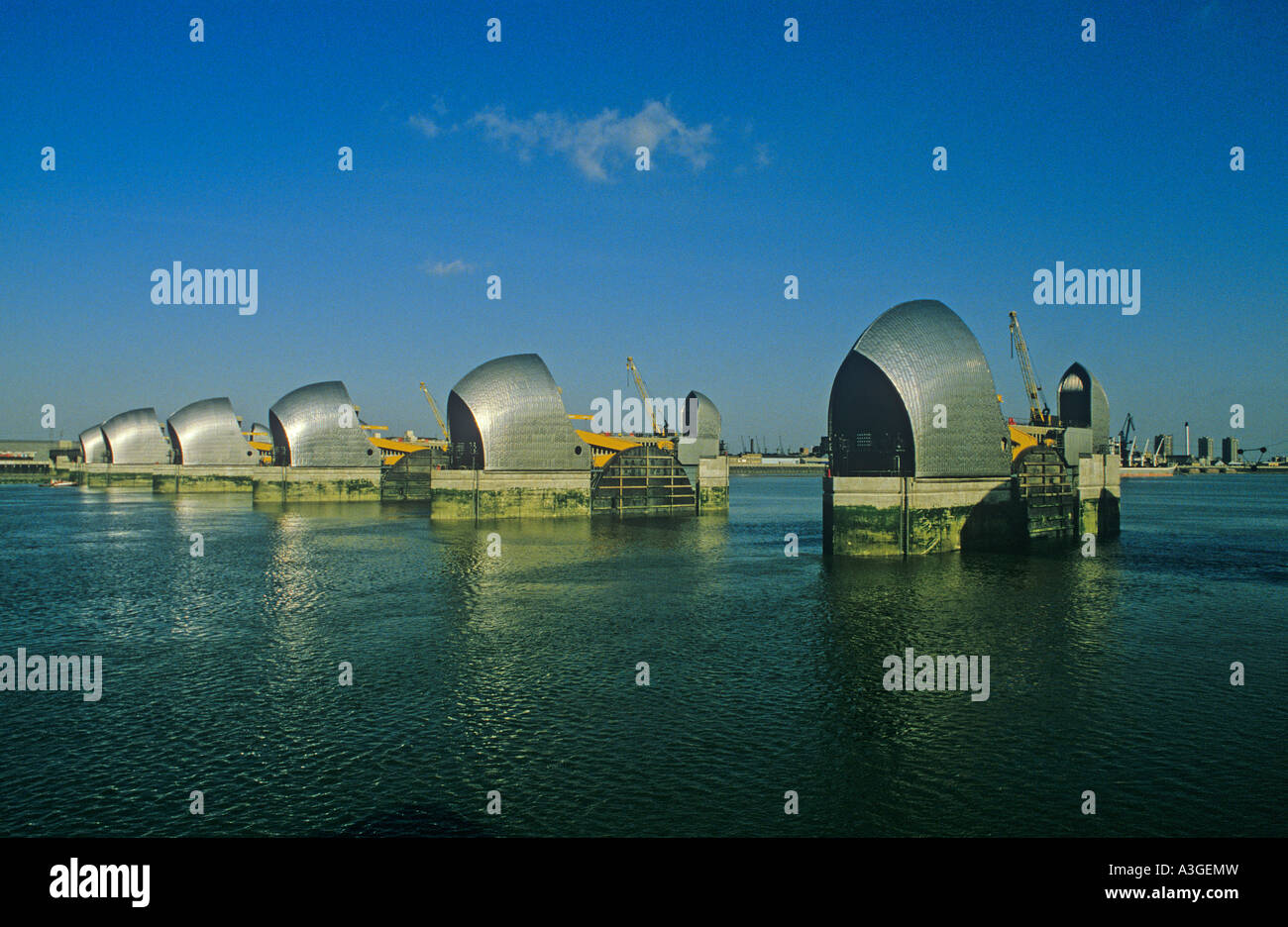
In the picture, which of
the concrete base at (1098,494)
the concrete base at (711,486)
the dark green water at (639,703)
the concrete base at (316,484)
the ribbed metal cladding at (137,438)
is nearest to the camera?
the dark green water at (639,703)

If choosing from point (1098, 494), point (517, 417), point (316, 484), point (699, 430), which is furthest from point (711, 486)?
point (316, 484)

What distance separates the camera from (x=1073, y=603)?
29.3 metres

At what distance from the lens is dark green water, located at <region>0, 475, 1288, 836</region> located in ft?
39.3

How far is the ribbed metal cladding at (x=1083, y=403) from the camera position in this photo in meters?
70.4

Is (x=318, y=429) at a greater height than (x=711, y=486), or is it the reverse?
(x=318, y=429)

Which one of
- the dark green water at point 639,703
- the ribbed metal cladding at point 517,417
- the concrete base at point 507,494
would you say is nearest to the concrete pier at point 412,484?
the concrete base at point 507,494

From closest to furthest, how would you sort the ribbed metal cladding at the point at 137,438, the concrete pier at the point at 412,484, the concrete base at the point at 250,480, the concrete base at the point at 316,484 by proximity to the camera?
the concrete pier at the point at 412,484, the concrete base at the point at 316,484, the concrete base at the point at 250,480, the ribbed metal cladding at the point at 137,438

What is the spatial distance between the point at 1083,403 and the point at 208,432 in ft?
340

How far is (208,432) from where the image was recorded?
102 meters

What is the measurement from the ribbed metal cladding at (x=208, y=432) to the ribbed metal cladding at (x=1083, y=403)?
326 ft

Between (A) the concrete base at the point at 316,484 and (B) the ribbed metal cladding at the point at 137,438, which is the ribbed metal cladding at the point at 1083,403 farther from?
(B) the ribbed metal cladding at the point at 137,438

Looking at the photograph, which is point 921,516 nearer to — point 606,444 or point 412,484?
point 606,444
